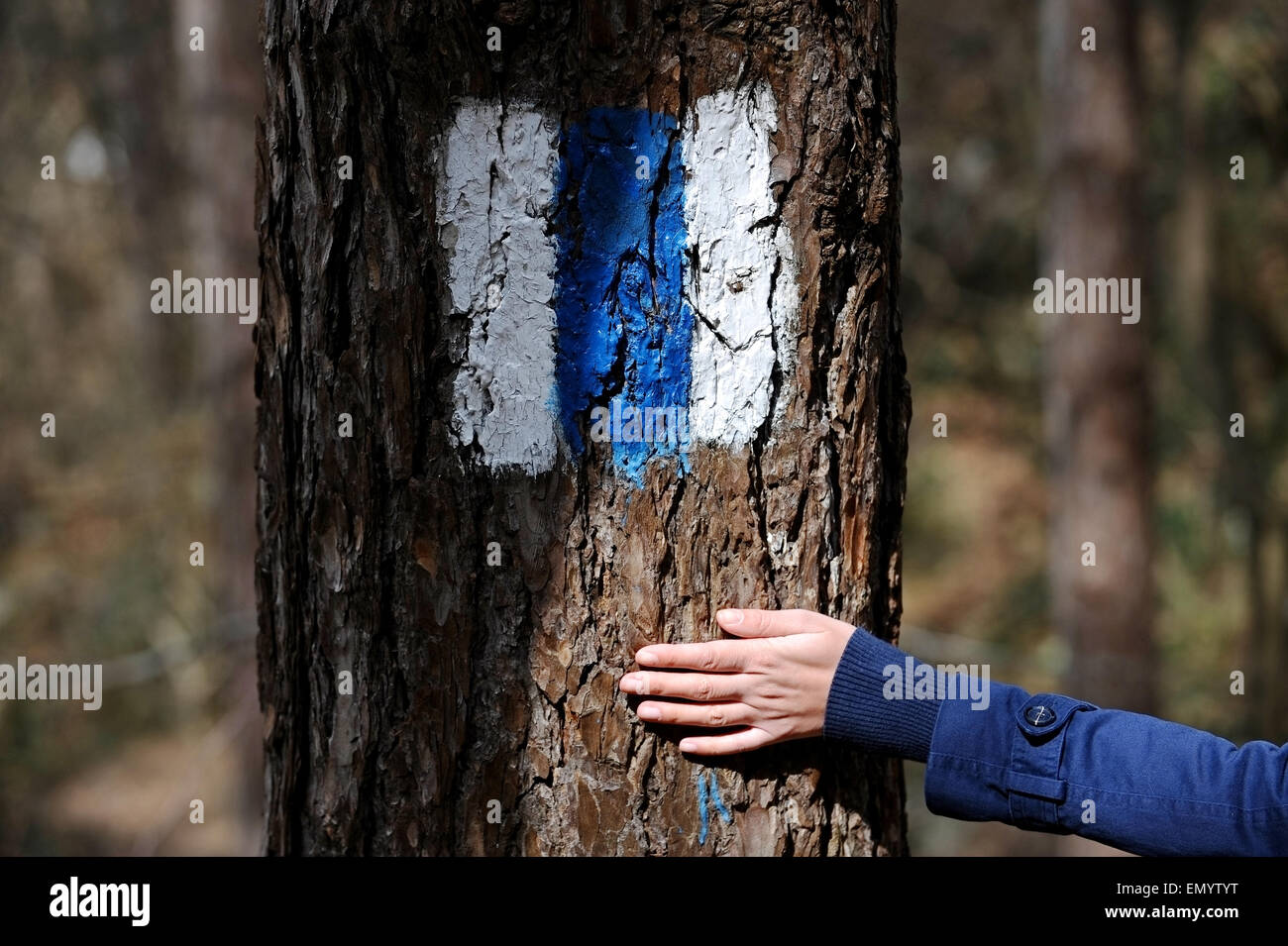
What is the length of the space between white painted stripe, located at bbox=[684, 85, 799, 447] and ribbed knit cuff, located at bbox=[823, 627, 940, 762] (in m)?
0.33

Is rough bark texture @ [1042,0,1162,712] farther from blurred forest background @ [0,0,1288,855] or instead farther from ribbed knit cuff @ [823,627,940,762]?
ribbed knit cuff @ [823,627,940,762]

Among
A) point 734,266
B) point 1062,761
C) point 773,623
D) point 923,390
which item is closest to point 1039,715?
point 1062,761

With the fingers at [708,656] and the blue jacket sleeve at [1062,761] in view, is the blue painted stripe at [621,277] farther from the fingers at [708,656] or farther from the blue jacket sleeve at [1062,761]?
the blue jacket sleeve at [1062,761]

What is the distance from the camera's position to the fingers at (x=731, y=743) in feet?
4.45

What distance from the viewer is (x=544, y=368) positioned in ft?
4.50

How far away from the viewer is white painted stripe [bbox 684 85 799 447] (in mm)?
1346

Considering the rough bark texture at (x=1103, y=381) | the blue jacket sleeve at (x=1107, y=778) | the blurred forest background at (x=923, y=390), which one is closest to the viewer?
the blue jacket sleeve at (x=1107, y=778)

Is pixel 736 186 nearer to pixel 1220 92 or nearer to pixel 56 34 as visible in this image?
pixel 1220 92

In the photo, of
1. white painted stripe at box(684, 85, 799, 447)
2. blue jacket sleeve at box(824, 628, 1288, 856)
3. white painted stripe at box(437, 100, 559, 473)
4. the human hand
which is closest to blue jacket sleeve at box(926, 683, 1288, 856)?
blue jacket sleeve at box(824, 628, 1288, 856)

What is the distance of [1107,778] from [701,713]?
1.76 feet

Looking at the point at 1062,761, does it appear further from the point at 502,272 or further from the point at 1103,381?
the point at 1103,381

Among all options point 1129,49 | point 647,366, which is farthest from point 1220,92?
point 647,366

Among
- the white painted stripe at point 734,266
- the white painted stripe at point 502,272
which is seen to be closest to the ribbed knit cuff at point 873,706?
the white painted stripe at point 734,266

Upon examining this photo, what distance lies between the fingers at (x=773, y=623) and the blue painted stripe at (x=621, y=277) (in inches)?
8.9
